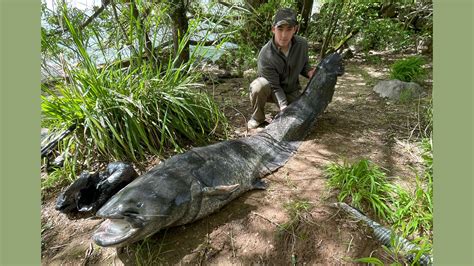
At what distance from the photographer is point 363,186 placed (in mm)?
2617

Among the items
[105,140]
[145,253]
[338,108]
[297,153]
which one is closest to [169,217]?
[145,253]

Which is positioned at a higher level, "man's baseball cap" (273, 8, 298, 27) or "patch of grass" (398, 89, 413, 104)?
"man's baseball cap" (273, 8, 298, 27)

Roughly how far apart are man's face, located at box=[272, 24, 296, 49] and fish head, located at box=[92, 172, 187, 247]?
2.28 m

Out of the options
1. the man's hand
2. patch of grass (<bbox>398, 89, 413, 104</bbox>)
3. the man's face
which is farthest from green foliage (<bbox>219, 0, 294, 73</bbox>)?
patch of grass (<bbox>398, 89, 413, 104</bbox>)

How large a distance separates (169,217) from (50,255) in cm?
97

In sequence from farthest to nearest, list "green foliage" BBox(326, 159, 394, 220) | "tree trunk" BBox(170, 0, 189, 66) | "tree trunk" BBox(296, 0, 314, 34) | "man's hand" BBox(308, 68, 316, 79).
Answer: "tree trunk" BBox(296, 0, 314, 34) < "tree trunk" BBox(170, 0, 189, 66) < "man's hand" BBox(308, 68, 316, 79) < "green foliage" BBox(326, 159, 394, 220)

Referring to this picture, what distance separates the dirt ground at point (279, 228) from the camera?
220 cm

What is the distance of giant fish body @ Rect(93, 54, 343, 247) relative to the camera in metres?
2.10

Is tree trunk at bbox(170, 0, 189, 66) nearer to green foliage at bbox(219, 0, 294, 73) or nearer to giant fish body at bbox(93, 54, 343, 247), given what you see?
green foliage at bbox(219, 0, 294, 73)

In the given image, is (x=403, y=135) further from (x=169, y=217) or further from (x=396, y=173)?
(x=169, y=217)

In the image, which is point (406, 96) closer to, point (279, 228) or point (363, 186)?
point (363, 186)

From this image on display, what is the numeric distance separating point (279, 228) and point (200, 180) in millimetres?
683

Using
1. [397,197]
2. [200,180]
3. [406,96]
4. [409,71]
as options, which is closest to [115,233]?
[200,180]

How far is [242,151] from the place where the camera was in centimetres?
307
